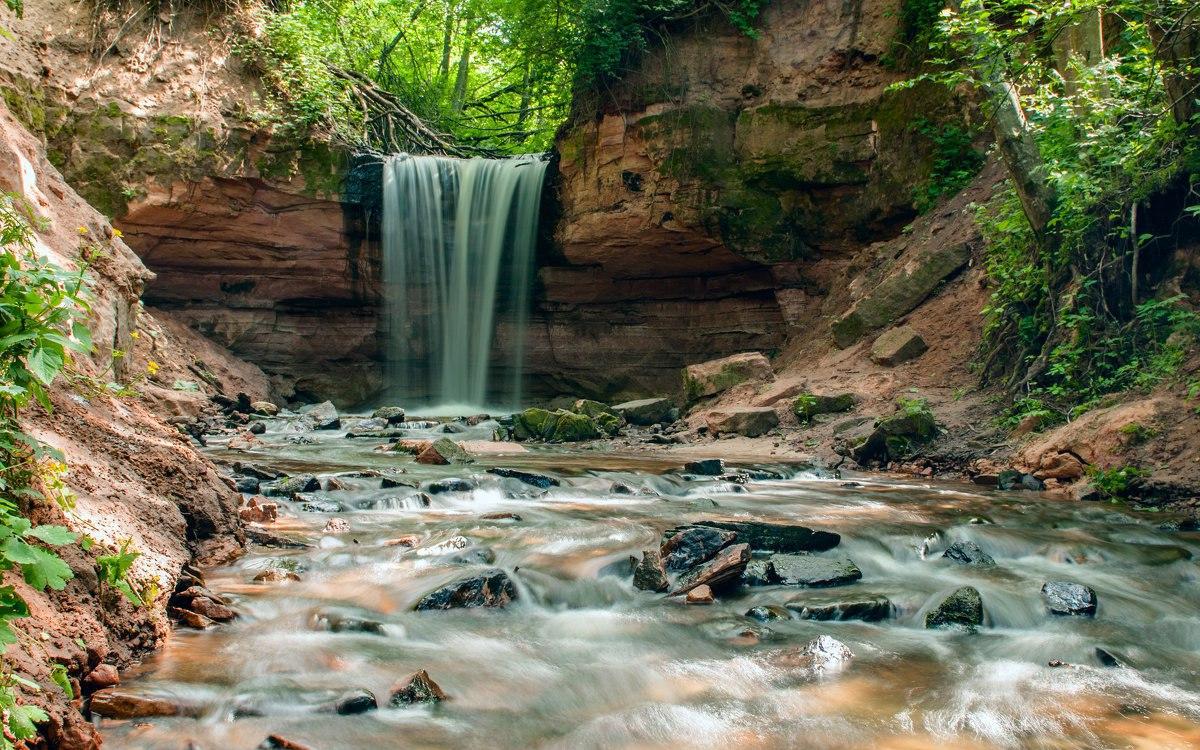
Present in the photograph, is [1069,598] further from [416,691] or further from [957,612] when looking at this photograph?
[416,691]

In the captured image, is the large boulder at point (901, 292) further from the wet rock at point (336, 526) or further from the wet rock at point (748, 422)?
the wet rock at point (336, 526)

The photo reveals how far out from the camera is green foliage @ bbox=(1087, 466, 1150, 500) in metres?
6.79

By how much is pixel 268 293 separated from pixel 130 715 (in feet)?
50.1

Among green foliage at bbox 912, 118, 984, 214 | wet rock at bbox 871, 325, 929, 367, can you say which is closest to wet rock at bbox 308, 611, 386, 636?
wet rock at bbox 871, 325, 929, 367

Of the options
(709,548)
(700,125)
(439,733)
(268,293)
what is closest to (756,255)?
(700,125)

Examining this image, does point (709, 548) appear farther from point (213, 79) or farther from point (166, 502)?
point (213, 79)

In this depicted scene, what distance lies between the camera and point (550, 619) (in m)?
4.11

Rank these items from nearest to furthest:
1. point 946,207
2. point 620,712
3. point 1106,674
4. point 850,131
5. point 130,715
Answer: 1. point 130,715
2. point 620,712
3. point 1106,674
4. point 946,207
5. point 850,131

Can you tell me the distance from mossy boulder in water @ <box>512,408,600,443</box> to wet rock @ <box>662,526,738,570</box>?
24.5ft

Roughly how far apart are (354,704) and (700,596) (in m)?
1.92

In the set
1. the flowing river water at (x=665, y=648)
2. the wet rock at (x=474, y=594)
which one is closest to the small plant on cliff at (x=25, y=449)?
the flowing river water at (x=665, y=648)

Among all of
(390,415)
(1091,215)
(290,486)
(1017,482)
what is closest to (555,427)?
(390,415)

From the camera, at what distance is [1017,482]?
766cm

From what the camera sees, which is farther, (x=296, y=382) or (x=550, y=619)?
(x=296, y=382)
